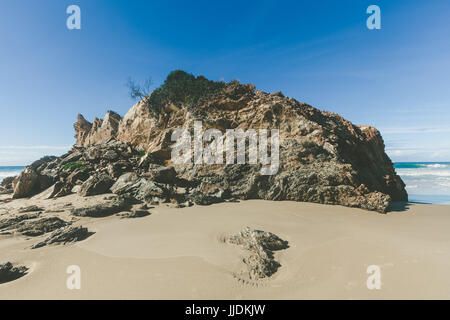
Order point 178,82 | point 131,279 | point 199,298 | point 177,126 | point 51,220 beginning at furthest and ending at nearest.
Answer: point 178,82 < point 177,126 < point 51,220 < point 131,279 < point 199,298

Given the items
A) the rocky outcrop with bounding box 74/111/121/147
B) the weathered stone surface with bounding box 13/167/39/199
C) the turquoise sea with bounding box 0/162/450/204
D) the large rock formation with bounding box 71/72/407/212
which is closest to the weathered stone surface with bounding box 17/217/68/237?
the large rock formation with bounding box 71/72/407/212

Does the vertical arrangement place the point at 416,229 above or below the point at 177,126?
below

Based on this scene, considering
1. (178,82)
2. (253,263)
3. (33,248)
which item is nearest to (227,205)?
(253,263)

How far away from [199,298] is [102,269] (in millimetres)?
1647

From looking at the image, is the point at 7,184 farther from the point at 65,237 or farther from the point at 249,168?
the point at 249,168

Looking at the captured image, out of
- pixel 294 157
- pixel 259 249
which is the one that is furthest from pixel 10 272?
pixel 294 157

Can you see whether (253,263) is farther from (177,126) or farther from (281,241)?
(177,126)

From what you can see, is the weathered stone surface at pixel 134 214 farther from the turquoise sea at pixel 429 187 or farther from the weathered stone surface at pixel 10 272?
the turquoise sea at pixel 429 187

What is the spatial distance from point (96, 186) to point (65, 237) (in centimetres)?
492

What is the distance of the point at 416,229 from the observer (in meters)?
4.25

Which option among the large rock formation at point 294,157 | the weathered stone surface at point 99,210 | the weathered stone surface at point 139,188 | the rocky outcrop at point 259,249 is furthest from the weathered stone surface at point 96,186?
the rocky outcrop at point 259,249

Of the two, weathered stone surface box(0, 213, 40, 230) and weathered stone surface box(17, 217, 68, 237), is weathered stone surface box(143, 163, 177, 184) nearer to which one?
weathered stone surface box(17, 217, 68, 237)

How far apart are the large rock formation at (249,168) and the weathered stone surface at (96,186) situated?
4 centimetres

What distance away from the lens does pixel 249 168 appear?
7.85 m
